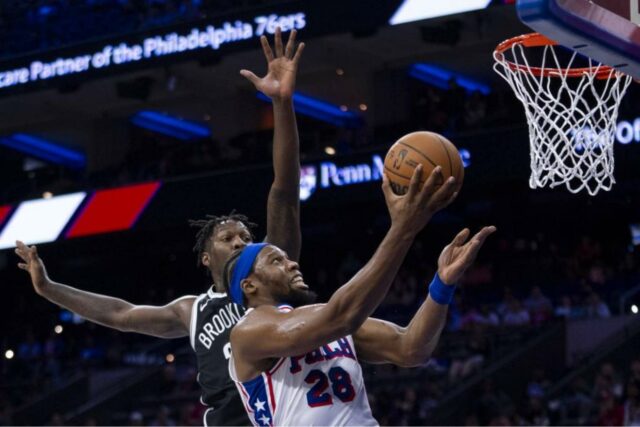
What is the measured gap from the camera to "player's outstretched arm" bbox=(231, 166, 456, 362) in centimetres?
364

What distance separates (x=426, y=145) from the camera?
165 inches

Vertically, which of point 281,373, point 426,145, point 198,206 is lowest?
point 198,206

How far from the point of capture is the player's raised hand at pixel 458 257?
418cm

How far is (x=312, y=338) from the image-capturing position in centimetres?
393

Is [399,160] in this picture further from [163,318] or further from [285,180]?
[163,318]

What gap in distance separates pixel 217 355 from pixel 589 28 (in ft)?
6.66

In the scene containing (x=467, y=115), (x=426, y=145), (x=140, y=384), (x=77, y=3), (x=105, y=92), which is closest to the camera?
(x=426, y=145)

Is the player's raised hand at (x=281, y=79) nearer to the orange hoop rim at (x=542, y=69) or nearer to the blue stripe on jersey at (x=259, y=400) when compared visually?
the blue stripe on jersey at (x=259, y=400)

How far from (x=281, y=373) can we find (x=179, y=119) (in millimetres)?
18440

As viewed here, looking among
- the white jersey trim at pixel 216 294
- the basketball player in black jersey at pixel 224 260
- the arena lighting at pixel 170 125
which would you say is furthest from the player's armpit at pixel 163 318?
the arena lighting at pixel 170 125

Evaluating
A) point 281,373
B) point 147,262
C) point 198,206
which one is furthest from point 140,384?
point 281,373

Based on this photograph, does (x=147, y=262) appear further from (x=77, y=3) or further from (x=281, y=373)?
(x=281, y=373)

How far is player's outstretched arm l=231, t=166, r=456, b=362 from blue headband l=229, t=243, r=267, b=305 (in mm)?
139

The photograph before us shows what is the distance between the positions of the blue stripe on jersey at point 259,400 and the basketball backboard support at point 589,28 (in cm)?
168
